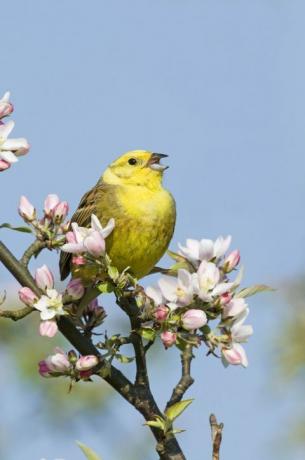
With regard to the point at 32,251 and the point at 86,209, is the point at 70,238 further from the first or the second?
the point at 86,209

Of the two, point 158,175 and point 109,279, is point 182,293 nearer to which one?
point 109,279

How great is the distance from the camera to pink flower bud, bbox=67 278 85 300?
360 centimetres

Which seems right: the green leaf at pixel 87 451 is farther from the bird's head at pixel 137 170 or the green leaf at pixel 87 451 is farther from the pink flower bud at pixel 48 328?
the bird's head at pixel 137 170

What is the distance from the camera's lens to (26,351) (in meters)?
8.04

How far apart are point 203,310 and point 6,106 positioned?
1.01 metres

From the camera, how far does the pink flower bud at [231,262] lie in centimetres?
357

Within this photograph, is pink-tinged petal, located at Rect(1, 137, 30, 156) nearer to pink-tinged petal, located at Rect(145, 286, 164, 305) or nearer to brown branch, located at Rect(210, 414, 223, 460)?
pink-tinged petal, located at Rect(145, 286, 164, 305)

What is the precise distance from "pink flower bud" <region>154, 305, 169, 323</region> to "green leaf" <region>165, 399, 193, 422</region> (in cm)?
31

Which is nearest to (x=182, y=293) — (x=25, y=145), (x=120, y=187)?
(x=25, y=145)

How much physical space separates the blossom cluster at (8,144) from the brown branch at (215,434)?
1.21m

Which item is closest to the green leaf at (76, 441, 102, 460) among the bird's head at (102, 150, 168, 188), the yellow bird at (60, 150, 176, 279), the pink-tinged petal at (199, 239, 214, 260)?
the pink-tinged petal at (199, 239, 214, 260)

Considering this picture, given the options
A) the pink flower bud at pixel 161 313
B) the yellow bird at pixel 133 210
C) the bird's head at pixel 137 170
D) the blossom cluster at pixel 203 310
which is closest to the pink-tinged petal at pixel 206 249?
the blossom cluster at pixel 203 310

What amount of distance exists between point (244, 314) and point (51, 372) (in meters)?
0.69

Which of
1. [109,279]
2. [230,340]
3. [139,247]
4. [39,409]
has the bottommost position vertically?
[39,409]
